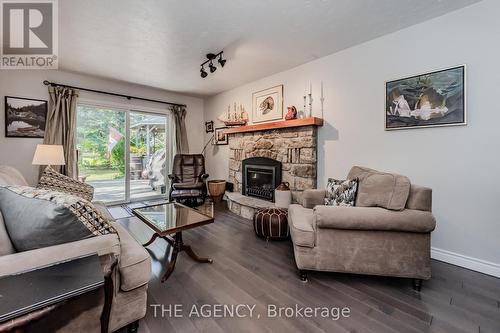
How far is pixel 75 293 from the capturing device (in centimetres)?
Result: 79

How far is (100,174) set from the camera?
4.34m

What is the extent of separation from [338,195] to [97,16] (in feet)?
10.2

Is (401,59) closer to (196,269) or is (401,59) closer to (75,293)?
(196,269)

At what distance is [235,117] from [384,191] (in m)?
3.28

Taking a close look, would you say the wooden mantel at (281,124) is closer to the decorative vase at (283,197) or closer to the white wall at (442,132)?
the white wall at (442,132)

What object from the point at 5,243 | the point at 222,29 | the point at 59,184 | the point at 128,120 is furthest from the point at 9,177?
the point at 128,120

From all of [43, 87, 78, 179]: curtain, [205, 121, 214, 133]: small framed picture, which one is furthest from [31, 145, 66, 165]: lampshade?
[205, 121, 214, 133]: small framed picture

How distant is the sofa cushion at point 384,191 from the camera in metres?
1.85

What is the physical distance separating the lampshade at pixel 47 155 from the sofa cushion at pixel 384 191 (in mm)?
3890

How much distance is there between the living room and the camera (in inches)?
48.4

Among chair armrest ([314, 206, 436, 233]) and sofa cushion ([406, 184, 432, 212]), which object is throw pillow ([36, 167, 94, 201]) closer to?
chair armrest ([314, 206, 436, 233])

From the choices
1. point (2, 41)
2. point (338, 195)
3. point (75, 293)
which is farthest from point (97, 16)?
point (338, 195)

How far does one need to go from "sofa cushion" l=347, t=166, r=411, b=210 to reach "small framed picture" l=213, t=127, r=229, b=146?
11.1 feet

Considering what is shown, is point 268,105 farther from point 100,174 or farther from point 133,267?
point 100,174
